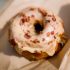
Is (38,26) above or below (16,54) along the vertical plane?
above

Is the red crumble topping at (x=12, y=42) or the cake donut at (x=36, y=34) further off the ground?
the cake donut at (x=36, y=34)

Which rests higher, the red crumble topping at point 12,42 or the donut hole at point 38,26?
the donut hole at point 38,26

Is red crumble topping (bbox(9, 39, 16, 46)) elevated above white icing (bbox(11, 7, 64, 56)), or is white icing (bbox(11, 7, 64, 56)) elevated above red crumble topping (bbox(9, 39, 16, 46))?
white icing (bbox(11, 7, 64, 56))

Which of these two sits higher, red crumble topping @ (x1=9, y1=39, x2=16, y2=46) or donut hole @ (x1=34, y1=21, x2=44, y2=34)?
donut hole @ (x1=34, y1=21, x2=44, y2=34)

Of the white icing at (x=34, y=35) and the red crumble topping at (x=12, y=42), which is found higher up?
the white icing at (x=34, y=35)

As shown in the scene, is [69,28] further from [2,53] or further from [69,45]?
[2,53]

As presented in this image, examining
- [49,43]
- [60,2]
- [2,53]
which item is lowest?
[2,53]

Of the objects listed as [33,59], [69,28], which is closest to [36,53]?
[33,59]

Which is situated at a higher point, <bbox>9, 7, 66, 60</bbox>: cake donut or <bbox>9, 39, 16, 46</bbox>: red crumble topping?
<bbox>9, 7, 66, 60</bbox>: cake donut
